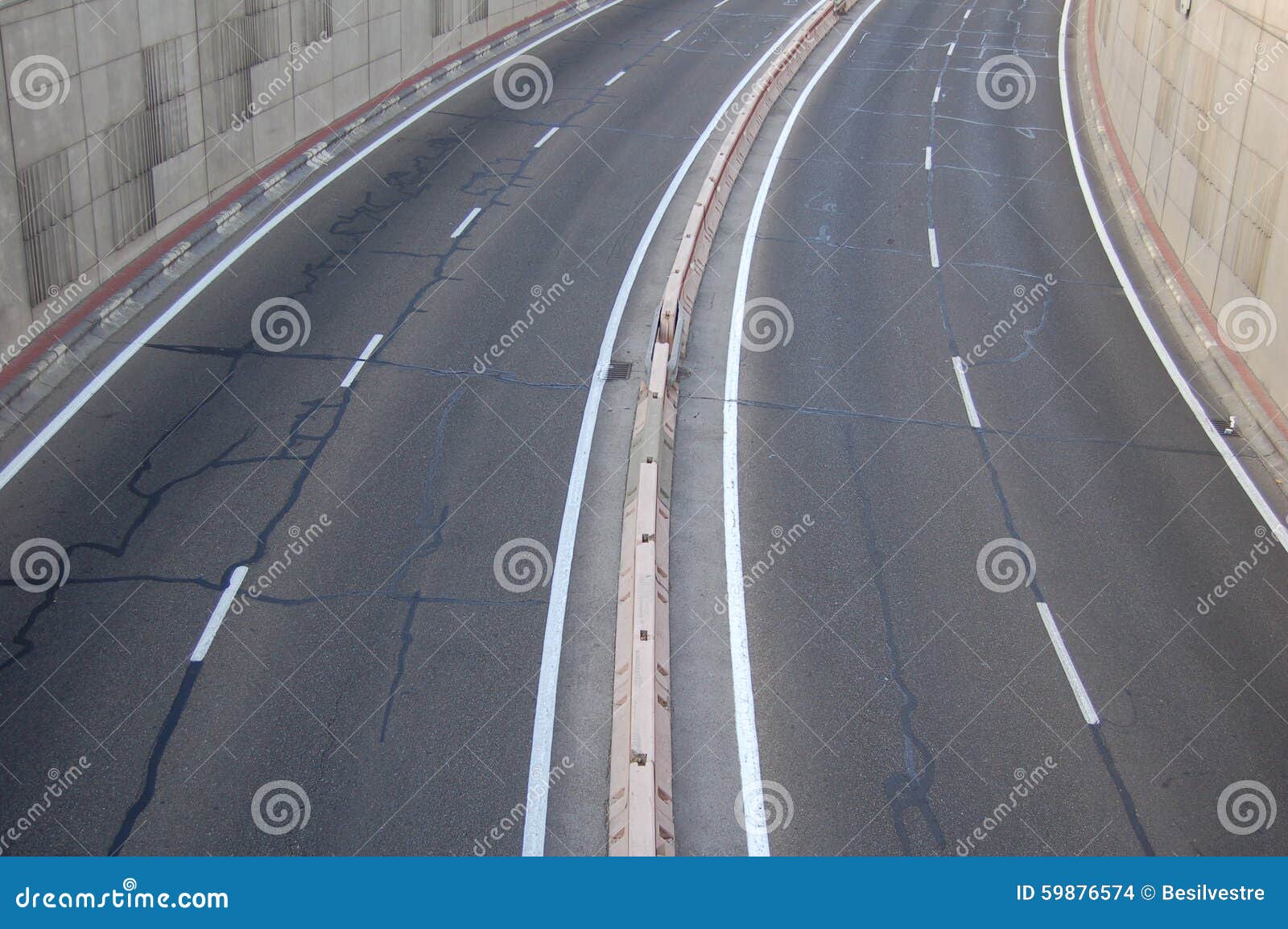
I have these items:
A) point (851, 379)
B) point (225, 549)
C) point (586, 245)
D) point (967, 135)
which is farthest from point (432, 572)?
point (967, 135)

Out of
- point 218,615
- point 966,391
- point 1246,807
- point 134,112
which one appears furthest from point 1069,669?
point 134,112

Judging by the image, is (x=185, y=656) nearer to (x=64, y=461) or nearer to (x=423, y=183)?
(x=64, y=461)

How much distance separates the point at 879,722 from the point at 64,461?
29.4ft

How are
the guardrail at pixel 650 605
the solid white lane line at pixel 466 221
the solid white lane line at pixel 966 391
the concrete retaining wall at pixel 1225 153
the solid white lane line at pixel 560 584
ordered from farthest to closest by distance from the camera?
the solid white lane line at pixel 466 221, the concrete retaining wall at pixel 1225 153, the solid white lane line at pixel 966 391, the solid white lane line at pixel 560 584, the guardrail at pixel 650 605
